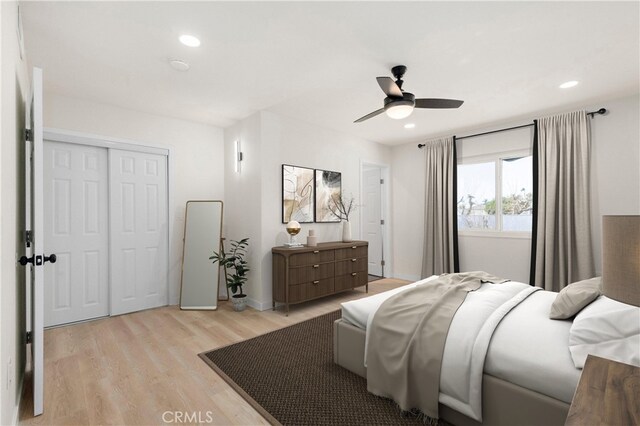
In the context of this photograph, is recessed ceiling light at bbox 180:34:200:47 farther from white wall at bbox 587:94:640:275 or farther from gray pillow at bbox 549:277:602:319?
white wall at bbox 587:94:640:275

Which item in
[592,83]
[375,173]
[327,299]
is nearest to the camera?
[592,83]

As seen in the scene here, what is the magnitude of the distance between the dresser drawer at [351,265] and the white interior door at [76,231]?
2.97 meters

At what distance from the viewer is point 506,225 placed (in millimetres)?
4516

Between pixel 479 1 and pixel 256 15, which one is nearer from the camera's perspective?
pixel 479 1

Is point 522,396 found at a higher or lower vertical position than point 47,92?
lower

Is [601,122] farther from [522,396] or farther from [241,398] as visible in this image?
[241,398]

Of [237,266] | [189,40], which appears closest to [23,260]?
[189,40]

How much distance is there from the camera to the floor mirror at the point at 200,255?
400 cm

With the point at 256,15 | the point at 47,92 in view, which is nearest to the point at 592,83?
the point at 256,15

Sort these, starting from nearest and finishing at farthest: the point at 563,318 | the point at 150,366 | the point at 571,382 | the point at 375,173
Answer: the point at 571,382 < the point at 563,318 < the point at 150,366 < the point at 375,173

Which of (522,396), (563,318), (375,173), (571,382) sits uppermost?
(375,173)

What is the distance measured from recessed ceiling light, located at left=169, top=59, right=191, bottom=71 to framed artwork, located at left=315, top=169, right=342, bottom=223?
230cm

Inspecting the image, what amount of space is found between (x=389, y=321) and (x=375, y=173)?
4.28 m

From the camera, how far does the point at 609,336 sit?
59.0 inches
